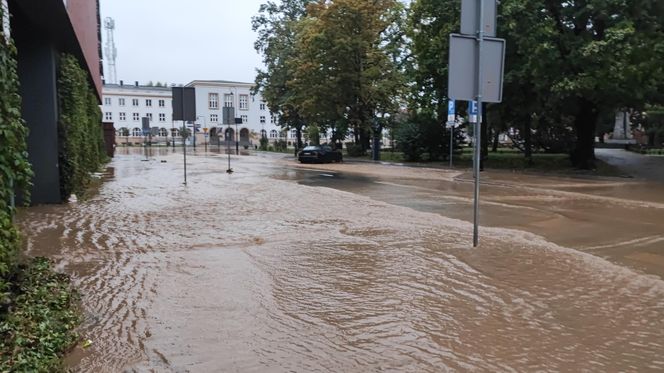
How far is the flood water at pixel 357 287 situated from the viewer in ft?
Answer: 13.4

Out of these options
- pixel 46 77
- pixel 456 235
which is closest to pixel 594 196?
pixel 456 235

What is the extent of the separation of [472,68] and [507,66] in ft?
60.7

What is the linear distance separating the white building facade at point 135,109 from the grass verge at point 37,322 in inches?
4154

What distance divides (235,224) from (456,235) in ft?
13.1

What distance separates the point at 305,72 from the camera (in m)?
39.9

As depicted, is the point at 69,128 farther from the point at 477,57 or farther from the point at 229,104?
the point at 229,104

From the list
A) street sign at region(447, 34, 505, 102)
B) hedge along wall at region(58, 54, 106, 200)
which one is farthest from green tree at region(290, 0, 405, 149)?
street sign at region(447, 34, 505, 102)

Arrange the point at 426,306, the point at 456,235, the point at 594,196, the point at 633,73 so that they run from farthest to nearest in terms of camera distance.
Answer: the point at 633,73 < the point at 594,196 < the point at 456,235 < the point at 426,306

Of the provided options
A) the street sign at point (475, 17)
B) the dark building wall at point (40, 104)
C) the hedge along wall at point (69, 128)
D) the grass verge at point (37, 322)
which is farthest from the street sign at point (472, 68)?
the hedge along wall at point (69, 128)

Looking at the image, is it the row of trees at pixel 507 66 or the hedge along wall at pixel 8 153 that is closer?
the hedge along wall at pixel 8 153

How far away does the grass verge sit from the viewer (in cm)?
341

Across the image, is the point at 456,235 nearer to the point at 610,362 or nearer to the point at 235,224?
the point at 235,224

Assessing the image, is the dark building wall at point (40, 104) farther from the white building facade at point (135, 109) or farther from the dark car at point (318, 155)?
the white building facade at point (135, 109)

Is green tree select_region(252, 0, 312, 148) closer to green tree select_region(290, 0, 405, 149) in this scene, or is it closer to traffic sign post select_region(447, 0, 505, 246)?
green tree select_region(290, 0, 405, 149)
